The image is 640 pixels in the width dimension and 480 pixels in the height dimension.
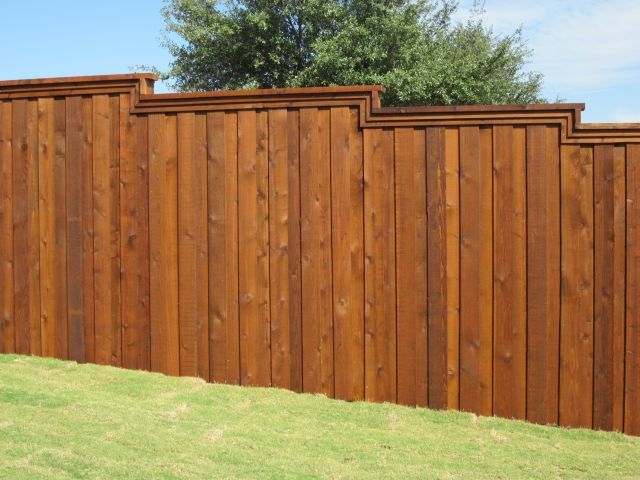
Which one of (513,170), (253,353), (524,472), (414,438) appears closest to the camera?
(524,472)

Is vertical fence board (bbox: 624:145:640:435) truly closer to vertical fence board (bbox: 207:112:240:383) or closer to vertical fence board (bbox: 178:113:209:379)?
vertical fence board (bbox: 207:112:240:383)

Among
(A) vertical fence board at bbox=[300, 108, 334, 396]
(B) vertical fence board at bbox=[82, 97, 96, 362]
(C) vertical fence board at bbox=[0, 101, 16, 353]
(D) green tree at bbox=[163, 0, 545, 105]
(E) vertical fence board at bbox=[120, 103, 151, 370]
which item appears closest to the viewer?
(A) vertical fence board at bbox=[300, 108, 334, 396]

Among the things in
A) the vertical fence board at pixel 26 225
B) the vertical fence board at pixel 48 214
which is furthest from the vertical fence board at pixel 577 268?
the vertical fence board at pixel 26 225

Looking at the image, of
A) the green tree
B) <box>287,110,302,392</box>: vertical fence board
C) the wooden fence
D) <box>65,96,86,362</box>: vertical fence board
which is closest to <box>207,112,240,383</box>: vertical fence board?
the wooden fence

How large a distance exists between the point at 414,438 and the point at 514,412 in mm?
965

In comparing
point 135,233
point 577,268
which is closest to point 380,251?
point 577,268

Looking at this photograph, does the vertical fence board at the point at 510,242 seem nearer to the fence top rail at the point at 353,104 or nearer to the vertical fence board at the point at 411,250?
the fence top rail at the point at 353,104

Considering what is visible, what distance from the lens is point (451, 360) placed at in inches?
233

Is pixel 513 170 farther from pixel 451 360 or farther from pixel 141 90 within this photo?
pixel 141 90

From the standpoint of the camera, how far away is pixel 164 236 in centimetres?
642

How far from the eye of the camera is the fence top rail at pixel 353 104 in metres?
A: 5.68

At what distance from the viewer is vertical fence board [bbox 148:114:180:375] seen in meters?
6.41

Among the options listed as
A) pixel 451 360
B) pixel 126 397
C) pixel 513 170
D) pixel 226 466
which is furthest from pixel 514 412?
pixel 126 397

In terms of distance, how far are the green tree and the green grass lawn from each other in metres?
13.6
